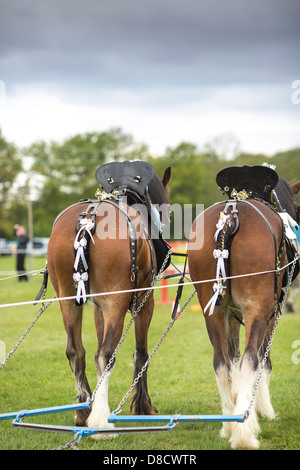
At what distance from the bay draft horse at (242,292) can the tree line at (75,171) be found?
5045cm

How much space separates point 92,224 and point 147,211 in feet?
→ 4.22

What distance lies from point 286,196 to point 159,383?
3.08 m

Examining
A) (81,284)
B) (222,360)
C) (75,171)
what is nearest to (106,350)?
(81,284)

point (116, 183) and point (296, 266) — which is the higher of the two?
point (116, 183)

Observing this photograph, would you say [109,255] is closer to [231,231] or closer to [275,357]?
[231,231]

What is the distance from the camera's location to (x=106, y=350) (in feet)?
16.3

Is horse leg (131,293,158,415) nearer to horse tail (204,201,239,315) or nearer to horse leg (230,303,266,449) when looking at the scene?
horse tail (204,201,239,315)

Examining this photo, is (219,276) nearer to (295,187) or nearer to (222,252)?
(222,252)

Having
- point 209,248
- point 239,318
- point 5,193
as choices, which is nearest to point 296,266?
point 239,318

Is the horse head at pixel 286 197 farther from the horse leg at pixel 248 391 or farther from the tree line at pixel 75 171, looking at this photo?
the tree line at pixel 75 171

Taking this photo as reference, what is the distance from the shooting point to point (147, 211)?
619 centimetres

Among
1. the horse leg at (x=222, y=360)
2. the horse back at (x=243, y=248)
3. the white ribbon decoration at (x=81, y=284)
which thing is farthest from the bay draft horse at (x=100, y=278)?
the horse leg at (x=222, y=360)

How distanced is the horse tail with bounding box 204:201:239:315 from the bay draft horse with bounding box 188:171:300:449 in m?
0.04

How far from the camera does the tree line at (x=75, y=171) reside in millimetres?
58062
